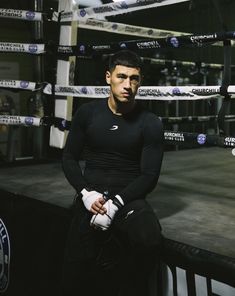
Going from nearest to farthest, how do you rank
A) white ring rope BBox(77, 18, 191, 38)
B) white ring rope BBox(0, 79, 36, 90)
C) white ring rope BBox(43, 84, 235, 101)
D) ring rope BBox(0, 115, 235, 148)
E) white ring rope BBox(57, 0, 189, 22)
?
1. ring rope BBox(0, 115, 235, 148)
2. white ring rope BBox(43, 84, 235, 101)
3. white ring rope BBox(57, 0, 189, 22)
4. white ring rope BBox(77, 18, 191, 38)
5. white ring rope BBox(0, 79, 36, 90)

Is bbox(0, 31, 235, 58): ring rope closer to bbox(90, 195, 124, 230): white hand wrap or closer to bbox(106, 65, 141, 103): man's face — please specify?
bbox(106, 65, 141, 103): man's face

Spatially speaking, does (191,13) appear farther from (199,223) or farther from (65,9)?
(199,223)

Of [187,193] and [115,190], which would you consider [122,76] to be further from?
[187,193]

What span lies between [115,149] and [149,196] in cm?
65

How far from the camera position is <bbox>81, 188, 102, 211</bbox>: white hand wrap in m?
1.86

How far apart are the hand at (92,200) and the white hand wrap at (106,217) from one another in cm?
3

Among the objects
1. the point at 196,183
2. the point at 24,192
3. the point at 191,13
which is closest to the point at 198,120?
the point at 196,183

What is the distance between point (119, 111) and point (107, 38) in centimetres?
652

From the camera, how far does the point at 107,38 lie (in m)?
8.32

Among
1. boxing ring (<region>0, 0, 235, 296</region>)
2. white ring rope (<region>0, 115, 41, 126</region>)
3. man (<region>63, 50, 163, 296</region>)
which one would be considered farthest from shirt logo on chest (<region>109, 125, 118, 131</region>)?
white ring rope (<region>0, 115, 41, 126</region>)

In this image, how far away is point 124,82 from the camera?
1990 mm

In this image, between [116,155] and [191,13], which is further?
[191,13]

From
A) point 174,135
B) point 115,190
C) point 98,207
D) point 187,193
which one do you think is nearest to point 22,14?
point 174,135

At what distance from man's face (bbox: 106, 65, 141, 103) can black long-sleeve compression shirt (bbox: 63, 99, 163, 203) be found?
0.31 ft
